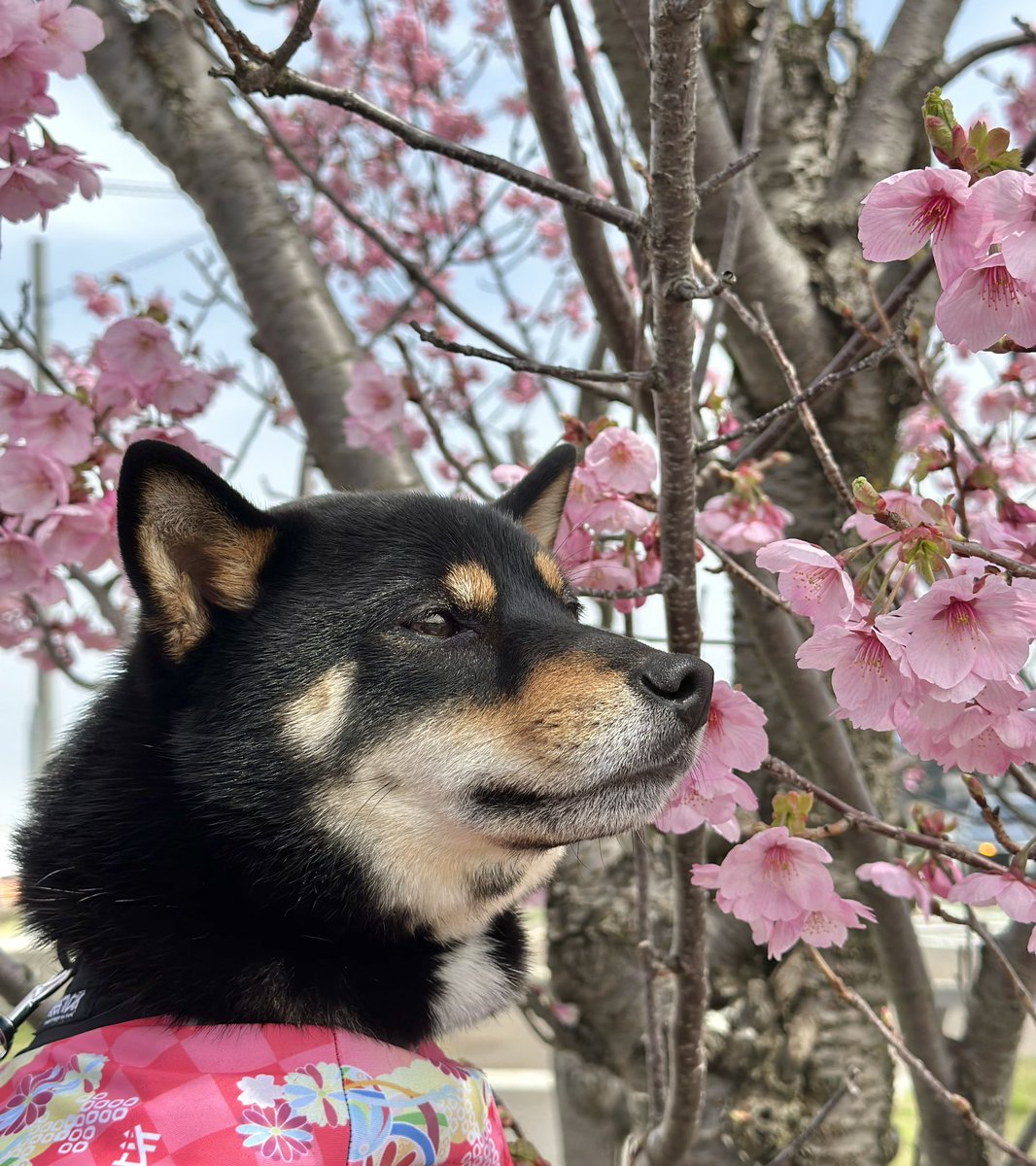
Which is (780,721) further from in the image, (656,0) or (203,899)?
(656,0)

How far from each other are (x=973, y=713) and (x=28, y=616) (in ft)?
14.9

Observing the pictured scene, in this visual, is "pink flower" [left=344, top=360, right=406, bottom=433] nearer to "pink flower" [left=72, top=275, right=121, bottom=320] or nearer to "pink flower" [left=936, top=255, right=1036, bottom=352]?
"pink flower" [left=936, top=255, right=1036, bottom=352]

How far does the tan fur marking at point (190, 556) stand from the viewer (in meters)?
1.92

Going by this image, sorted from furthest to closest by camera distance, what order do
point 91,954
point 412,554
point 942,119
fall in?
1. point 412,554
2. point 91,954
3. point 942,119

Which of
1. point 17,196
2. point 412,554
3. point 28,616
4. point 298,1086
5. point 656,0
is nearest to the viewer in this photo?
point 656,0

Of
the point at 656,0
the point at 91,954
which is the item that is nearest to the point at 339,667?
the point at 91,954

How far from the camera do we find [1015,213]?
1.31m

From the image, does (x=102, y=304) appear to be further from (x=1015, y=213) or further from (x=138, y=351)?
(x=1015, y=213)

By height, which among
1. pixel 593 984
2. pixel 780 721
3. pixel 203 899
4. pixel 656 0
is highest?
pixel 656 0

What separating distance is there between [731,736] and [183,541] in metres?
1.05

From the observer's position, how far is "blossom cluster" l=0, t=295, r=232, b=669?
2697 millimetres

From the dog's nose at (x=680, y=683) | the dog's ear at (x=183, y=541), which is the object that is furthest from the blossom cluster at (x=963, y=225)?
the dog's ear at (x=183, y=541)

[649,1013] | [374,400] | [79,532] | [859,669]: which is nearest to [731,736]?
[859,669]

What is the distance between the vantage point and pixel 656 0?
1511 mm
